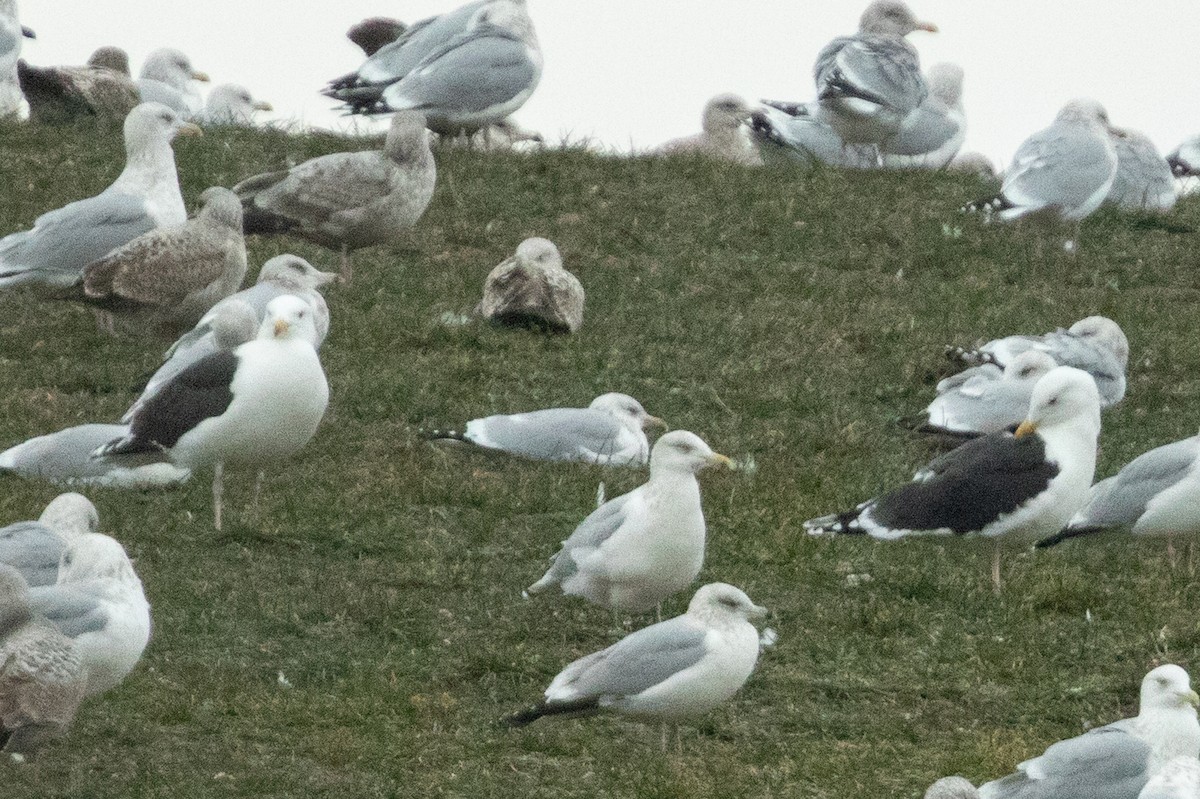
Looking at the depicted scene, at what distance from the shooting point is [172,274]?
1269 cm

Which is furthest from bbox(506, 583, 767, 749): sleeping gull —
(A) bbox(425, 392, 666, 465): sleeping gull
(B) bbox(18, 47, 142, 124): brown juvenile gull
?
(B) bbox(18, 47, 142, 124): brown juvenile gull

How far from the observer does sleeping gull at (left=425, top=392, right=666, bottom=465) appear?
1123 centimetres

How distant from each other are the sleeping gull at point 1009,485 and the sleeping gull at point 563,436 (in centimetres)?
150

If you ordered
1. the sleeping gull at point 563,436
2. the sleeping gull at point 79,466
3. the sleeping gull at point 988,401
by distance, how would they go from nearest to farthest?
the sleeping gull at point 79,466 → the sleeping gull at point 563,436 → the sleeping gull at point 988,401

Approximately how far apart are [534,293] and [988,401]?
9.96 ft

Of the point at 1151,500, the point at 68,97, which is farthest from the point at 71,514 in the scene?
the point at 68,97

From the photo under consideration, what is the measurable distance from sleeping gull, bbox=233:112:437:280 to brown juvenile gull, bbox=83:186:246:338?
1.16m

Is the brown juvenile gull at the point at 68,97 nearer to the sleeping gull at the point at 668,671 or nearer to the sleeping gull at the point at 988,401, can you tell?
the sleeping gull at the point at 988,401

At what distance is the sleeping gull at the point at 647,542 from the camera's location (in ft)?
28.7

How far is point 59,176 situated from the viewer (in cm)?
1591

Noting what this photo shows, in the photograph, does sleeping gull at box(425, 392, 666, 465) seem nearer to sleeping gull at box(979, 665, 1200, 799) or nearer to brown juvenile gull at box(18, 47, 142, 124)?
sleeping gull at box(979, 665, 1200, 799)

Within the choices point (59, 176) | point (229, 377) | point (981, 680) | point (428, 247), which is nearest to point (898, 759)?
point (981, 680)

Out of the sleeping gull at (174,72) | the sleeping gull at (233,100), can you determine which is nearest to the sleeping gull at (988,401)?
the sleeping gull at (174,72)

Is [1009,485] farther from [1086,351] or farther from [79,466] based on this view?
[79,466]
